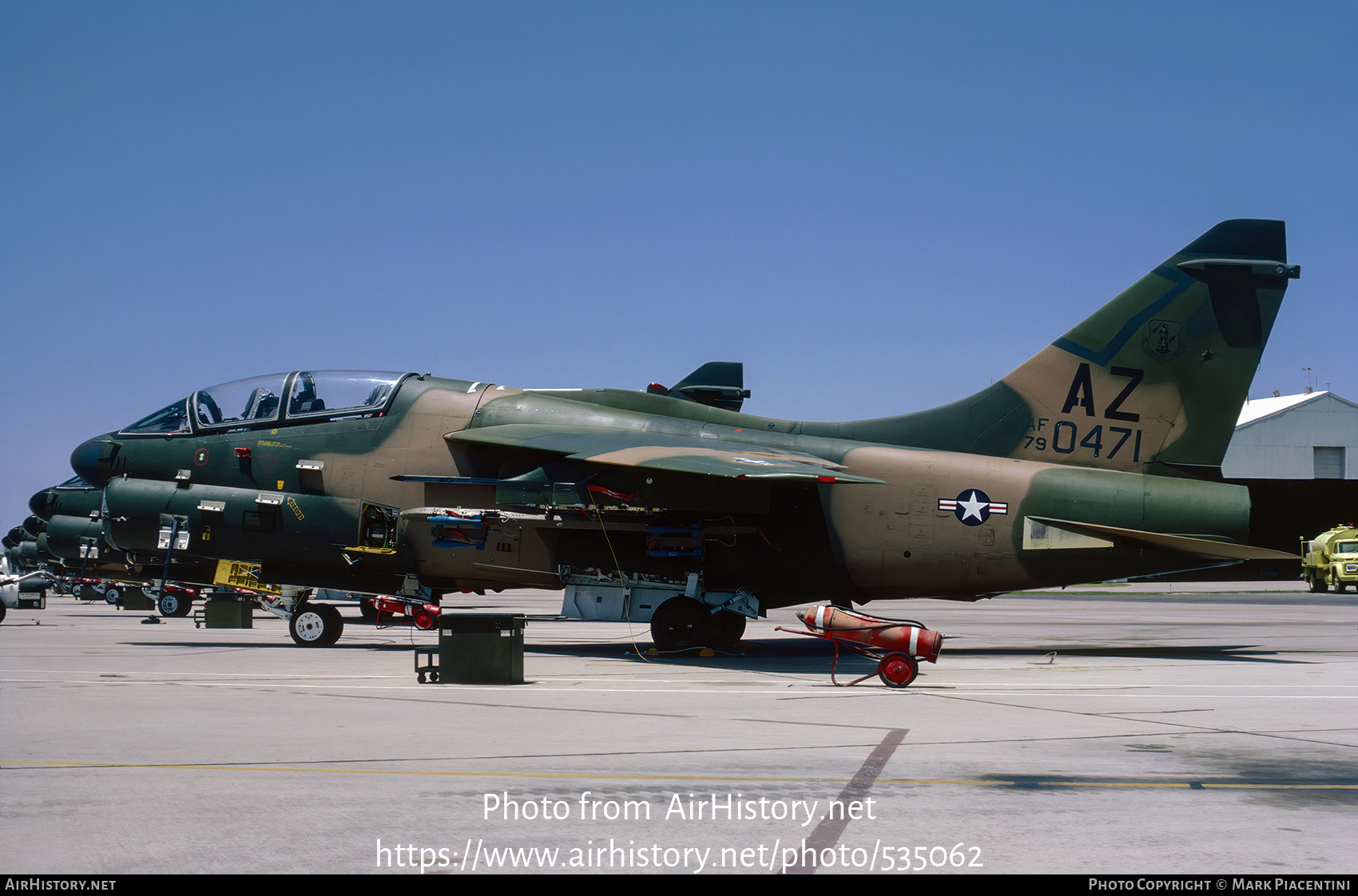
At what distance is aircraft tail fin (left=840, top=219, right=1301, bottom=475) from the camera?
17.1 meters

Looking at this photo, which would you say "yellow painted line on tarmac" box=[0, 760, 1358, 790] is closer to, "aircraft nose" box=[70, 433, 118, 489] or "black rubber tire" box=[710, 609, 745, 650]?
"black rubber tire" box=[710, 609, 745, 650]

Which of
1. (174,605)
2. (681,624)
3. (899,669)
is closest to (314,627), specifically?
(681,624)

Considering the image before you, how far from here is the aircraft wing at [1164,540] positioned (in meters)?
16.2

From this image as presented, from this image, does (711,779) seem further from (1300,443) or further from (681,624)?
(1300,443)

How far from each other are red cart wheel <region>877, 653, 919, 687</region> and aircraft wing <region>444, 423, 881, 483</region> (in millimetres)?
2597

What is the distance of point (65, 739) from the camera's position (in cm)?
844

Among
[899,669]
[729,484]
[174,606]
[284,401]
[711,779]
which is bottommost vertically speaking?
[174,606]

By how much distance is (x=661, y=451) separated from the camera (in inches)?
601

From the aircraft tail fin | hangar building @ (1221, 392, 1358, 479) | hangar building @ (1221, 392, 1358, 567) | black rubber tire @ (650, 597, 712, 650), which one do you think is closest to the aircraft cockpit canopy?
black rubber tire @ (650, 597, 712, 650)

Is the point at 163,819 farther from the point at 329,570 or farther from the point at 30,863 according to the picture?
the point at 329,570

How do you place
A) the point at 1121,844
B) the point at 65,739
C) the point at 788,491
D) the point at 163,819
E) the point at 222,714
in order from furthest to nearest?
the point at 788,491 < the point at 222,714 < the point at 65,739 < the point at 163,819 < the point at 1121,844

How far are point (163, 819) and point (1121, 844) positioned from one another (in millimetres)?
5038

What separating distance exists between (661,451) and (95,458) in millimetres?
10642
